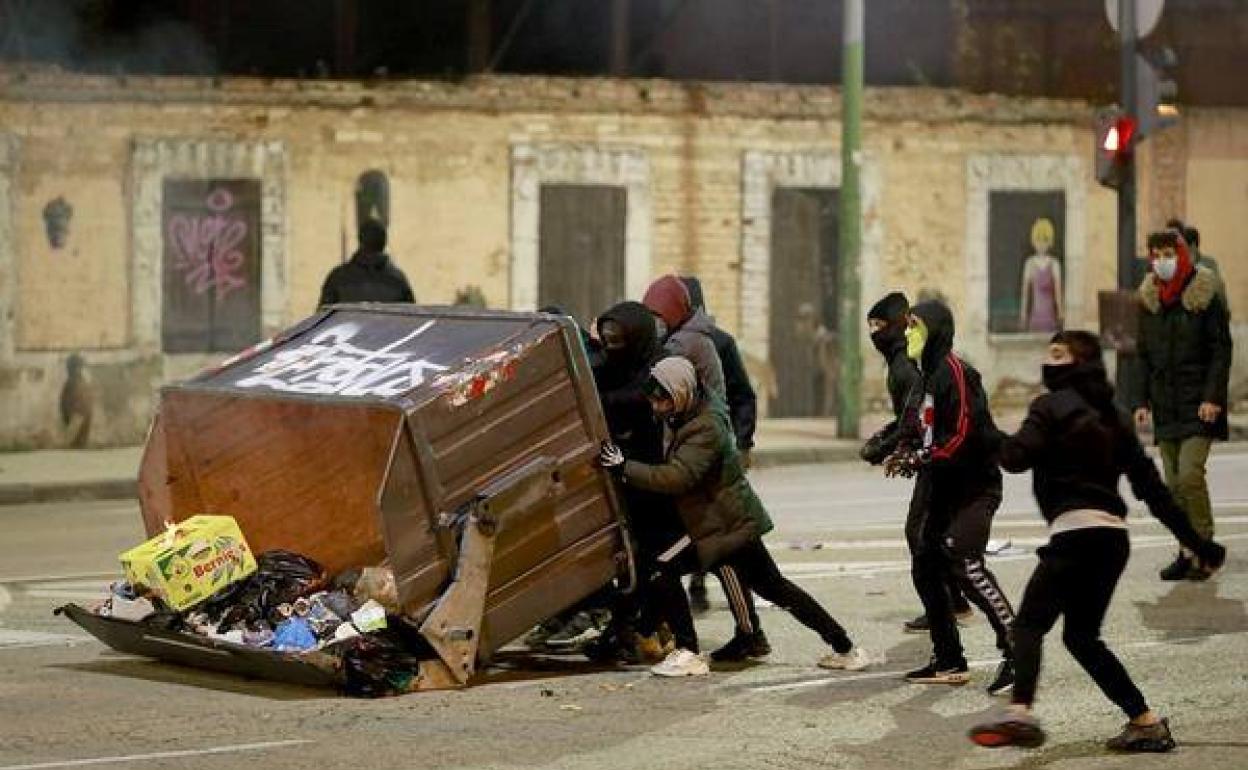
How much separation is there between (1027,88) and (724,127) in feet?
12.2

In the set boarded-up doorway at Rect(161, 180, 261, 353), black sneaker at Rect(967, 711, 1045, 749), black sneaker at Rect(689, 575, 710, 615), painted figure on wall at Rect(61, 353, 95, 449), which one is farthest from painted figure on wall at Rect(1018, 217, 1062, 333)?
black sneaker at Rect(967, 711, 1045, 749)

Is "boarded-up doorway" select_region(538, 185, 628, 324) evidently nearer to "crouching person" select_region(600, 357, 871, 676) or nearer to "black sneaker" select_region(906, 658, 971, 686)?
"crouching person" select_region(600, 357, 871, 676)

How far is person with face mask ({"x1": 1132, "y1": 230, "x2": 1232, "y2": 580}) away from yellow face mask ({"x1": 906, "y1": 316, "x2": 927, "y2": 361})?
3.26 meters

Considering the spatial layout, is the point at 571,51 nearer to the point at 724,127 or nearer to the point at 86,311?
the point at 724,127

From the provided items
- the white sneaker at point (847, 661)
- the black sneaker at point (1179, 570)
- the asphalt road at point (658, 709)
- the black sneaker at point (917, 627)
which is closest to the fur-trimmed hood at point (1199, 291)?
the black sneaker at point (1179, 570)

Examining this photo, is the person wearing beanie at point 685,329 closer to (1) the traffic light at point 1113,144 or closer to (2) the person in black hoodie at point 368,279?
(2) the person in black hoodie at point 368,279

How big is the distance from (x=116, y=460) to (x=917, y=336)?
12.7 m

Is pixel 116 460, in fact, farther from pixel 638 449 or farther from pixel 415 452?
pixel 415 452

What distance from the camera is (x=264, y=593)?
11914mm

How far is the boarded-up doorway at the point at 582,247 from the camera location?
27219 mm

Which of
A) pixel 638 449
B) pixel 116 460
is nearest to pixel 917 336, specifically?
pixel 638 449

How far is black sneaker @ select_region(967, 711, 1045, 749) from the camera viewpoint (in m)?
10.4

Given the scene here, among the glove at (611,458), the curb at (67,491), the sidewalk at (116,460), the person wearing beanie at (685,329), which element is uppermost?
the person wearing beanie at (685,329)

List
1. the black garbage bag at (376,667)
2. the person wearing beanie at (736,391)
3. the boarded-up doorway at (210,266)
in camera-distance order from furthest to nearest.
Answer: the boarded-up doorway at (210,266) → the person wearing beanie at (736,391) → the black garbage bag at (376,667)
